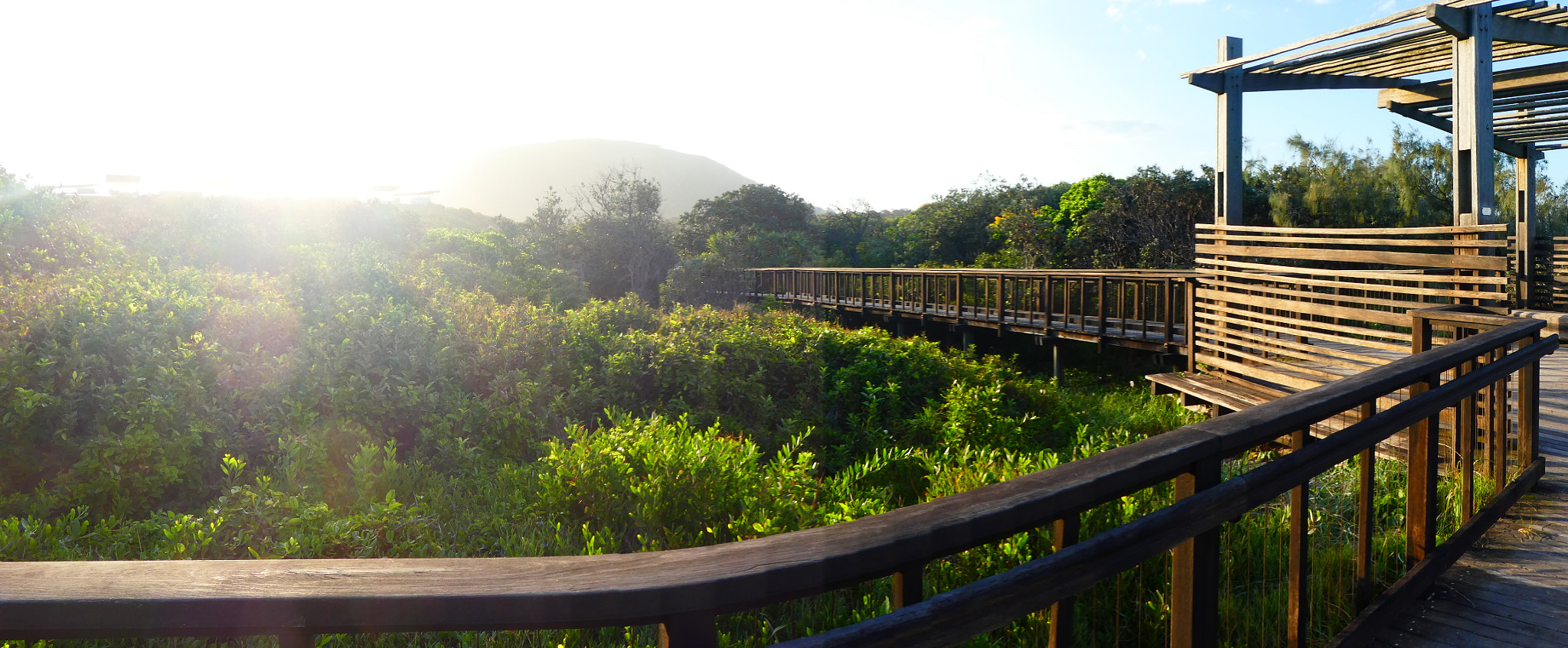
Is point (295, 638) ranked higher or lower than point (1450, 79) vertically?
lower

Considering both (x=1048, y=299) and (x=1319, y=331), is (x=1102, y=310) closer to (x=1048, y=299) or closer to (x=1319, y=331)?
(x=1048, y=299)

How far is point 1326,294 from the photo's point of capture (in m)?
7.35

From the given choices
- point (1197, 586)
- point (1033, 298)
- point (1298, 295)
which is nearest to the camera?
point (1197, 586)

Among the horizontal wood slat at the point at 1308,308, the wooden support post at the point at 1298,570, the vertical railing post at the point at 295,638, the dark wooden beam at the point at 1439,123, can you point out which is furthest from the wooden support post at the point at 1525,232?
the vertical railing post at the point at 295,638

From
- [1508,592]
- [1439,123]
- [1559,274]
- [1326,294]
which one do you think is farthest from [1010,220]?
[1508,592]

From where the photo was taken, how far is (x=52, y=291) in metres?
5.87

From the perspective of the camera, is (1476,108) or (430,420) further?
(1476,108)

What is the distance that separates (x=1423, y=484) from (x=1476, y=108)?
5117 mm

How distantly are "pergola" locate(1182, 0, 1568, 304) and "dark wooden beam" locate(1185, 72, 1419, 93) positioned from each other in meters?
0.01

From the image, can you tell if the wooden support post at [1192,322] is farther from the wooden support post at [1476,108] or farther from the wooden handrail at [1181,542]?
the wooden handrail at [1181,542]

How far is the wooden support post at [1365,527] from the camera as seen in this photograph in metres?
2.68

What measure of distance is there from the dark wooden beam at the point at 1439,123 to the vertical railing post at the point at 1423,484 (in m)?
7.84

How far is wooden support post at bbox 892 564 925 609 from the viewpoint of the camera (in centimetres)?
121

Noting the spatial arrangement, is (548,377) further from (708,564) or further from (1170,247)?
(1170,247)
